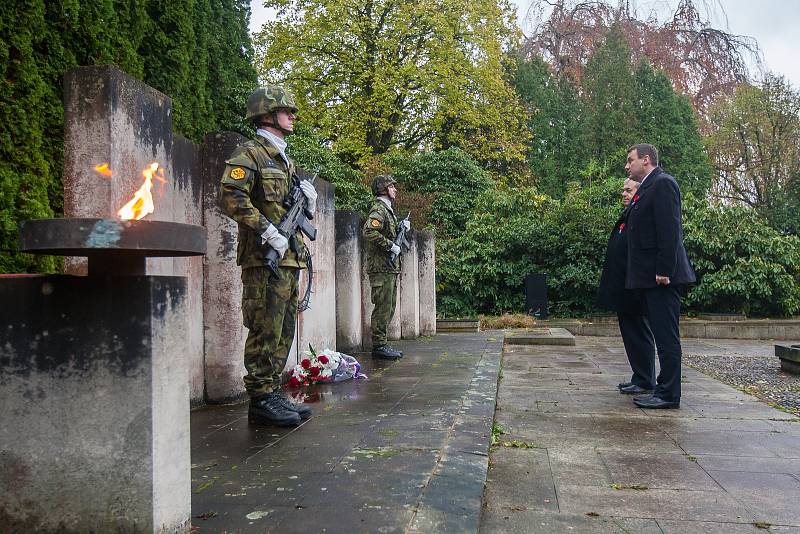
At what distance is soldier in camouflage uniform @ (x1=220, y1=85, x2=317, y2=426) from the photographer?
3.83m

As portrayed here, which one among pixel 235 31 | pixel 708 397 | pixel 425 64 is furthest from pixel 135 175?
pixel 425 64

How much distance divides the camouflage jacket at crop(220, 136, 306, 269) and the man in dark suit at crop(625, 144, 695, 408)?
259 cm

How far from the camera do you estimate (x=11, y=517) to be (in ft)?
6.63

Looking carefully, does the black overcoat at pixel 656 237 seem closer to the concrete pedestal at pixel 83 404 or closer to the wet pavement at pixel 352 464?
the wet pavement at pixel 352 464

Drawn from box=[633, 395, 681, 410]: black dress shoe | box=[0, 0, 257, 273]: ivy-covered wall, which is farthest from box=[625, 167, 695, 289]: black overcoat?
box=[0, 0, 257, 273]: ivy-covered wall

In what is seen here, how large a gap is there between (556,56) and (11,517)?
29347 millimetres

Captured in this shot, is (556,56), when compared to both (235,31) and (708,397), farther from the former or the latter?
(708,397)

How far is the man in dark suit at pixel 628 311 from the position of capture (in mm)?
5297

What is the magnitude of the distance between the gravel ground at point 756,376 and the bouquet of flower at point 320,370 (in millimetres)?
3537

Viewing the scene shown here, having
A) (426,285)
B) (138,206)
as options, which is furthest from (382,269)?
(138,206)

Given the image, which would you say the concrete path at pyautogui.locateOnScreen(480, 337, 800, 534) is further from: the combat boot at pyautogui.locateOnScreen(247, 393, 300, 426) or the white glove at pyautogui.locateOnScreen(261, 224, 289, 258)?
the white glove at pyautogui.locateOnScreen(261, 224, 289, 258)

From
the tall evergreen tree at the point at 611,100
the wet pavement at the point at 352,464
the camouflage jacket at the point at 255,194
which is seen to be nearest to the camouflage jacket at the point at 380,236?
the wet pavement at the point at 352,464

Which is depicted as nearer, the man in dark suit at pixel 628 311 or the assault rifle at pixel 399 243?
the man in dark suit at pixel 628 311

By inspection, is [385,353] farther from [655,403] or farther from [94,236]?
[94,236]
